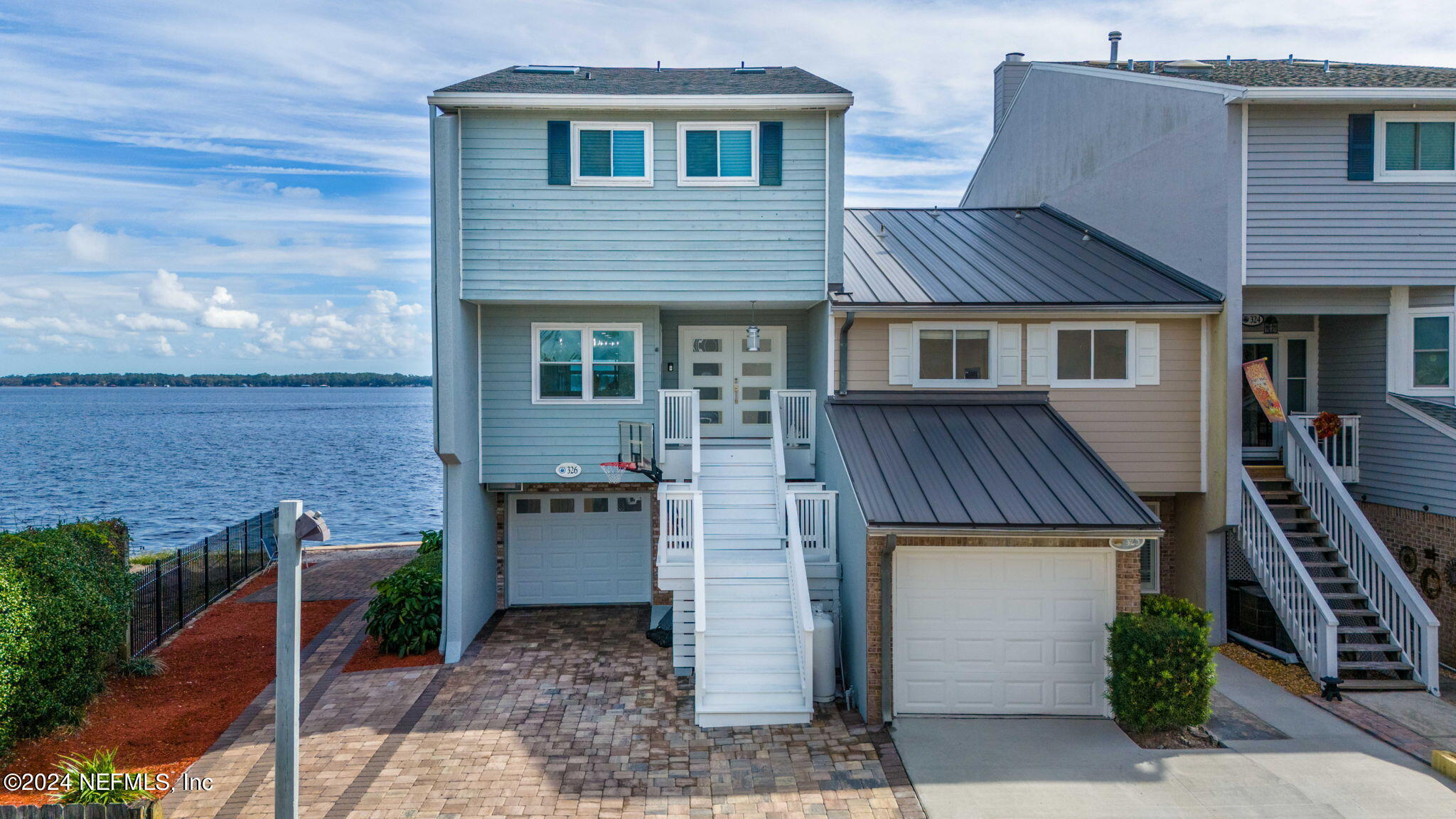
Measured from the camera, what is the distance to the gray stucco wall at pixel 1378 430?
39.6ft

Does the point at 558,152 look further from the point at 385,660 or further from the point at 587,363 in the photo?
the point at 385,660

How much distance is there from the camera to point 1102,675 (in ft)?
32.4

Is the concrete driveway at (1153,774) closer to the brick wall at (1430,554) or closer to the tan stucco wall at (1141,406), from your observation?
the brick wall at (1430,554)

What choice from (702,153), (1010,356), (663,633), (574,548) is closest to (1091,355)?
(1010,356)

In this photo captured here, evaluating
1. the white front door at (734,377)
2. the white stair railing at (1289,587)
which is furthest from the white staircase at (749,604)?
the white stair railing at (1289,587)

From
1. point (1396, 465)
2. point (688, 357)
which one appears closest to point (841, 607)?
point (688, 357)

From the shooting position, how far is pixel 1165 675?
883cm

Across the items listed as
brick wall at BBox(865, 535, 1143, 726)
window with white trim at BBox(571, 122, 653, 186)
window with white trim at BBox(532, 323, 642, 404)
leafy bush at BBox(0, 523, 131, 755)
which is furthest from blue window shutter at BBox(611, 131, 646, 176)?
leafy bush at BBox(0, 523, 131, 755)

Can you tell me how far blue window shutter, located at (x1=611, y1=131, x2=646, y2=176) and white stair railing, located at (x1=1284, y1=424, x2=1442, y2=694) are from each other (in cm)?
1106

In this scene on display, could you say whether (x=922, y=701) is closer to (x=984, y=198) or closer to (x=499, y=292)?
(x=499, y=292)

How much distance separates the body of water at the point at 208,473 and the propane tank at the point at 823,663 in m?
28.6

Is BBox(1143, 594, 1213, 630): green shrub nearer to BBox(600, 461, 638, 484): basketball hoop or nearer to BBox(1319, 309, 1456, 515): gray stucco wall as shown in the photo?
BBox(1319, 309, 1456, 515): gray stucco wall

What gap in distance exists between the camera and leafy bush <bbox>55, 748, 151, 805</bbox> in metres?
6.74

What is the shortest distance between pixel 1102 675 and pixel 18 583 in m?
12.0
